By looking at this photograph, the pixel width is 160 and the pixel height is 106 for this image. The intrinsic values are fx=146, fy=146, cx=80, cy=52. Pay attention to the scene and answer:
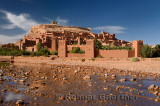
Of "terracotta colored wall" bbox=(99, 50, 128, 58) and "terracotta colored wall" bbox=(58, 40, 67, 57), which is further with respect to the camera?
"terracotta colored wall" bbox=(58, 40, 67, 57)

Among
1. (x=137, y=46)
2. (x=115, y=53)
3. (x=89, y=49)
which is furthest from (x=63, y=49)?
(x=137, y=46)

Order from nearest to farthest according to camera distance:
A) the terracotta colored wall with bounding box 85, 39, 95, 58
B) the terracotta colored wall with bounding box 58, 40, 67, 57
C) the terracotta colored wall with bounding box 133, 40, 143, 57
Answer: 1. the terracotta colored wall with bounding box 85, 39, 95, 58
2. the terracotta colored wall with bounding box 133, 40, 143, 57
3. the terracotta colored wall with bounding box 58, 40, 67, 57

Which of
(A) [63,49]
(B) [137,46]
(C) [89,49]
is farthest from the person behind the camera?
(A) [63,49]

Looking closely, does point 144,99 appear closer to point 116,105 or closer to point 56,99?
point 116,105

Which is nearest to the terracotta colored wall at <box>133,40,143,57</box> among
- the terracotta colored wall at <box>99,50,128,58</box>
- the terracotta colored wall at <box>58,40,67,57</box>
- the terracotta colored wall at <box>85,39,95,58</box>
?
the terracotta colored wall at <box>99,50,128,58</box>

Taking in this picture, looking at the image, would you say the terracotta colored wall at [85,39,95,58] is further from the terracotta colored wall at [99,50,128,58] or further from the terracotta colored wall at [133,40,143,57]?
the terracotta colored wall at [133,40,143,57]

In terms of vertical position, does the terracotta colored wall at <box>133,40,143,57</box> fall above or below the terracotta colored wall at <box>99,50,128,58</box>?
above

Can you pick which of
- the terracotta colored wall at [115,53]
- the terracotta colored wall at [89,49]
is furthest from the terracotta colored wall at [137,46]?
the terracotta colored wall at [89,49]

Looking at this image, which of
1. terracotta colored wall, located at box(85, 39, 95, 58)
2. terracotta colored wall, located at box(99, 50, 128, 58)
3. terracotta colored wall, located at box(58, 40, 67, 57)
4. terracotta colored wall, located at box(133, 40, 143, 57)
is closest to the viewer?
terracotta colored wall, located at box(85, 39, 95, 58)

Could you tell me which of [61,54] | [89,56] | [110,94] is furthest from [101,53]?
[110,94]

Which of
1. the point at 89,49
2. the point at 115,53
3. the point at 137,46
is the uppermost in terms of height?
the point at 137,46

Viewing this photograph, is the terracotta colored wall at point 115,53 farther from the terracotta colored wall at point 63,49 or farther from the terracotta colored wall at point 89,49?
the terracotta colored wall at point 63,49

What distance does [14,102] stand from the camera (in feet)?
15.6

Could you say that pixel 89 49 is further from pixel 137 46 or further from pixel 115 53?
pixel 137 46
